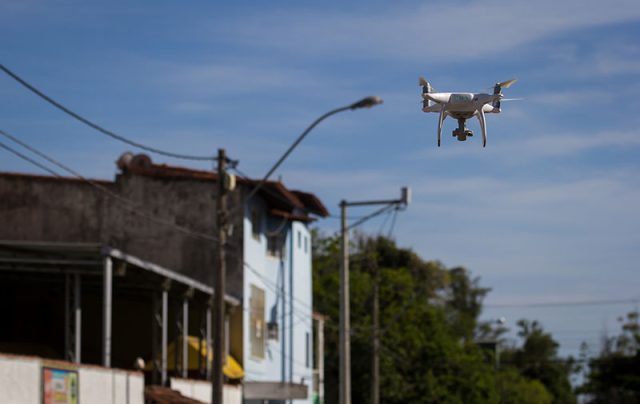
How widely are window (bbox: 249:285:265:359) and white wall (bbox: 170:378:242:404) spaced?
318 centimetres

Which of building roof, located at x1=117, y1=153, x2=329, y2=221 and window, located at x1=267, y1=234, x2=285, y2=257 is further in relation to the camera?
window, located at x1=267, y1=234, x2=285, y2=257

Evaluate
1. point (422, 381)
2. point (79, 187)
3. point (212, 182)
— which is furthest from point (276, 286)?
point (422, 381)

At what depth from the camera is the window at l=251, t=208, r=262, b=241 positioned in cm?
4391

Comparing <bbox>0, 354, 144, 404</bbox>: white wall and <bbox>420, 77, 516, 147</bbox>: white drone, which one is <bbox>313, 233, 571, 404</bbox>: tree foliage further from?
<bbox>420, 77, 516, 147</bbox>: white drone

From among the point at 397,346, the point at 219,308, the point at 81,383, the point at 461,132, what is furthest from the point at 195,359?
the point at 397,346

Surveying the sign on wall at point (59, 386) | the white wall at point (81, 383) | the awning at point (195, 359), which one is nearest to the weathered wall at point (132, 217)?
the awning at point (195, 359)

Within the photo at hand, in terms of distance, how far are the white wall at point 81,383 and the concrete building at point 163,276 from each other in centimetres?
318

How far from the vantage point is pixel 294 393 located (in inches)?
1623

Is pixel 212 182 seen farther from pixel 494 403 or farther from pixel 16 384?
pixel 494 403

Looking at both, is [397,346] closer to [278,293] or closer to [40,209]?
[278,293]

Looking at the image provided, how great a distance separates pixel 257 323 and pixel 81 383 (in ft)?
58.9

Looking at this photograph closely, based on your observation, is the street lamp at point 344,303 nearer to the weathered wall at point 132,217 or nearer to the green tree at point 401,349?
the weathered wall at point 132,217

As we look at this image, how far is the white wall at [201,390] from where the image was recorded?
32994 millimetres

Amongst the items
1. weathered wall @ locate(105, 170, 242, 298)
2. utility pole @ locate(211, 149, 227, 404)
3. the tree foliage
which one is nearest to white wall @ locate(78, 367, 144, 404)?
utility pole @ locate(211, 149, 227, 404)
